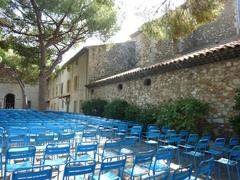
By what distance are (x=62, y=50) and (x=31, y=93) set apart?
25459 millimetres

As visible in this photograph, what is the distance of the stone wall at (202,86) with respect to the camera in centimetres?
909

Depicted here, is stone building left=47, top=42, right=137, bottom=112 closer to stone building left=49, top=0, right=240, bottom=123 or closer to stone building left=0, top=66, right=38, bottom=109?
stone building left=49, top=0, right=240, bottom=123

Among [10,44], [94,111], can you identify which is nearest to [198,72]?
[94,111]

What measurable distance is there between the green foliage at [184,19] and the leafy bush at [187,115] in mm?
3417

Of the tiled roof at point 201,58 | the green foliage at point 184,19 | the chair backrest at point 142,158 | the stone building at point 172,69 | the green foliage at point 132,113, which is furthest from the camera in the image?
the green foliage at point 132,113

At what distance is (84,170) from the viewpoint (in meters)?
3.71

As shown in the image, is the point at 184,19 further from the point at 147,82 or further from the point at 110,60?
the point at 110,60

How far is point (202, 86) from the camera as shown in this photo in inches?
406

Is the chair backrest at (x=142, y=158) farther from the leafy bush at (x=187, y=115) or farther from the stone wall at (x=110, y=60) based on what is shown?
the stone wall at (x=110, y=60)

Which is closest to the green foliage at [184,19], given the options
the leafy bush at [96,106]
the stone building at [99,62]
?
the leafy bush at [96,106]

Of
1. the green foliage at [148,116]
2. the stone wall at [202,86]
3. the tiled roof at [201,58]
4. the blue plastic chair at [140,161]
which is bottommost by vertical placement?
the blue plastic chair at [140,161]

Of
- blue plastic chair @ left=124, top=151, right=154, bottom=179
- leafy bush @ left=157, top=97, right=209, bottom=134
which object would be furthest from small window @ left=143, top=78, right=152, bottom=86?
blue plastic chair @ left=124, top=151, right=154, bottom=179

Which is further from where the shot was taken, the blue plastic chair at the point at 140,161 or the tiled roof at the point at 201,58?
the tiled roof at the point at 201,58

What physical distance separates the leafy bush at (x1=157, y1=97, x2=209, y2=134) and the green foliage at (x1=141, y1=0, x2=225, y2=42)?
342 cm
